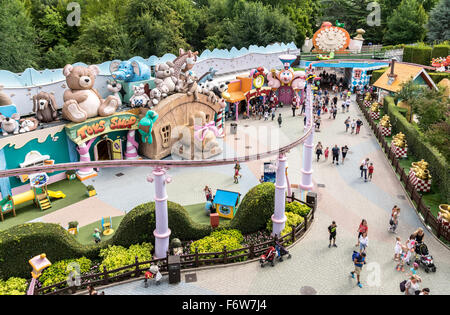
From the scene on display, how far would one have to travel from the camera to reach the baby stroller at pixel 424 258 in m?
13.4

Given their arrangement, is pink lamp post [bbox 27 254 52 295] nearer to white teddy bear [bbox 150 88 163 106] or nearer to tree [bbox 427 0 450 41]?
white teddy bear [bbox 150 88 163 106]

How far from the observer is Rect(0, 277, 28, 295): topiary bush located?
38.6 ft

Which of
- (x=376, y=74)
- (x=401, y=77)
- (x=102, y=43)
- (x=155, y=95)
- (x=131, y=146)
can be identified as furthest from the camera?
(x=376, y=74)

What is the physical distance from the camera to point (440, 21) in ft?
172

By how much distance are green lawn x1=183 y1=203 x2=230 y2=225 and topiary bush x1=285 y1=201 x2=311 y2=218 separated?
9.83 feet

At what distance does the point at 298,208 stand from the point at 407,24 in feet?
165

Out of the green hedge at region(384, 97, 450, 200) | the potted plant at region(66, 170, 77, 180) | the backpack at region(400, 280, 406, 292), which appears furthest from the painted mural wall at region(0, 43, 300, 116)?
the backpack at region(400, 280, 406, 292)

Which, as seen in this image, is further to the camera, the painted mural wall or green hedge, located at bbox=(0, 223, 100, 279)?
the painted mural wall

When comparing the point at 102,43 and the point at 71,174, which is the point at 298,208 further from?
the point at 102,43

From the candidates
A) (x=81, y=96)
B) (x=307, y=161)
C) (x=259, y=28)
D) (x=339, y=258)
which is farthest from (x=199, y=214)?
(x=259, y=28)

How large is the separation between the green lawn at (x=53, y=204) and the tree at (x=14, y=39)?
19192 mm

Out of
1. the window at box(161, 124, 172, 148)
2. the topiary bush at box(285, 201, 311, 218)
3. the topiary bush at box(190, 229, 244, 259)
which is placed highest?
the window at box(161, 124, 172, 148)

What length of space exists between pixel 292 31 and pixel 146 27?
20097 mm

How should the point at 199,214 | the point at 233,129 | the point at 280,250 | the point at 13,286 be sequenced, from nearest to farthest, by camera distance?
1. the point at 13,286
2. the point at 280,250
3. the point at 199,214
4. the point at 233,129
